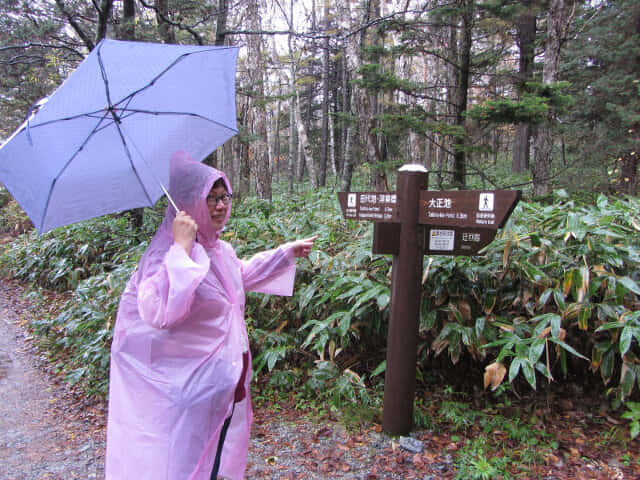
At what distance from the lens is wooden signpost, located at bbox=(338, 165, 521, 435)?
2852 mm

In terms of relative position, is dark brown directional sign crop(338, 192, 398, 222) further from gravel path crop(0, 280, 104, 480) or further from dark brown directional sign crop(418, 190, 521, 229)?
gravel path crop(0, 280, 104, 480)

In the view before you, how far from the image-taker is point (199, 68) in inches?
96.9

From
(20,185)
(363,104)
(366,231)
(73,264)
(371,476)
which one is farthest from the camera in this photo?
(363,104)

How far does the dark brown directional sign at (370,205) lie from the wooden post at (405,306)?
0.08m

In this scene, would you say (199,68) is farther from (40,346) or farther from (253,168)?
(253,168)

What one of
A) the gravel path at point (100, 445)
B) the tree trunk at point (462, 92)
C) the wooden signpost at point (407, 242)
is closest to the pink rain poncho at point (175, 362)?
the gravel path at point (100, 445)

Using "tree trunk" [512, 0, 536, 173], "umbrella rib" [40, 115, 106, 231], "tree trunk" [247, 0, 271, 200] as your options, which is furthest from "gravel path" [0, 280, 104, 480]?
"tree trunk" [512, 0, 536, 173]

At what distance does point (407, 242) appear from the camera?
9.73 feet

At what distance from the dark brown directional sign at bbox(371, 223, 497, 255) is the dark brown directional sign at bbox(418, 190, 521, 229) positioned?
0.44 ft

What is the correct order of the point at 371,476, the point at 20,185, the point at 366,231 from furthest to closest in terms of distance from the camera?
1. the point at 366,231
2. the point at 371,476
3. the point at 20,185

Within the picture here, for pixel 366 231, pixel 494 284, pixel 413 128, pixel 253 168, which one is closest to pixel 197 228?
pixel 494 284

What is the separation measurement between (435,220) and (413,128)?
376cm

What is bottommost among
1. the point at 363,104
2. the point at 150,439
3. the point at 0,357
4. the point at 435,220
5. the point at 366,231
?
the point at 0,357

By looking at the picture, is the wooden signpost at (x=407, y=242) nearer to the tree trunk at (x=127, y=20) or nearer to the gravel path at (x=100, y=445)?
the gravel path at (x=100, y=445)
